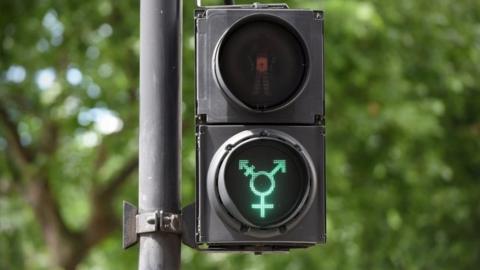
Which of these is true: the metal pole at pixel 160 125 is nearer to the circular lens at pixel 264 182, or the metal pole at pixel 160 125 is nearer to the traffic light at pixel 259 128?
the traffic light at pixel 259 128

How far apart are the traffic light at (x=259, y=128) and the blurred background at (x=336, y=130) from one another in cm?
813

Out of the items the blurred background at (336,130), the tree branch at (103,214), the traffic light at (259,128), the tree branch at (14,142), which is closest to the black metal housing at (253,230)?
the traffic light at (259,128)

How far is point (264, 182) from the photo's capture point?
5.29m

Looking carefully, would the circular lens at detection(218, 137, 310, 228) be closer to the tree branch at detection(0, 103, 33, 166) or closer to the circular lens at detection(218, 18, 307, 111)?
the circular lens at detection(218, 18, 307, 111)

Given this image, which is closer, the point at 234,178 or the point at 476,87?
the point at 234,178

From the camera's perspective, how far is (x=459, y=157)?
17531mm

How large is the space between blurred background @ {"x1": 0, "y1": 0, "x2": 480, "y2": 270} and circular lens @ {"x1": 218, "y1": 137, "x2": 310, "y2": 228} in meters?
8.34

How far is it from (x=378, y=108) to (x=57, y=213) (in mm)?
5358

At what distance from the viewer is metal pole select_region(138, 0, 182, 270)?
5543 mm

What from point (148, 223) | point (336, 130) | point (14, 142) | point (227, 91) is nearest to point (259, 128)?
point (227, 91)

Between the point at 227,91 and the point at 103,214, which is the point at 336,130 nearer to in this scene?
the point at 103,214

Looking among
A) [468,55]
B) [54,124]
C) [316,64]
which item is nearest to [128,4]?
[54,124]

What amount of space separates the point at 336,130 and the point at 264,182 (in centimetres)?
1049

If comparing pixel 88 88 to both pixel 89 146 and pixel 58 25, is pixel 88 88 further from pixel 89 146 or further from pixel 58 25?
pixel 89 146
